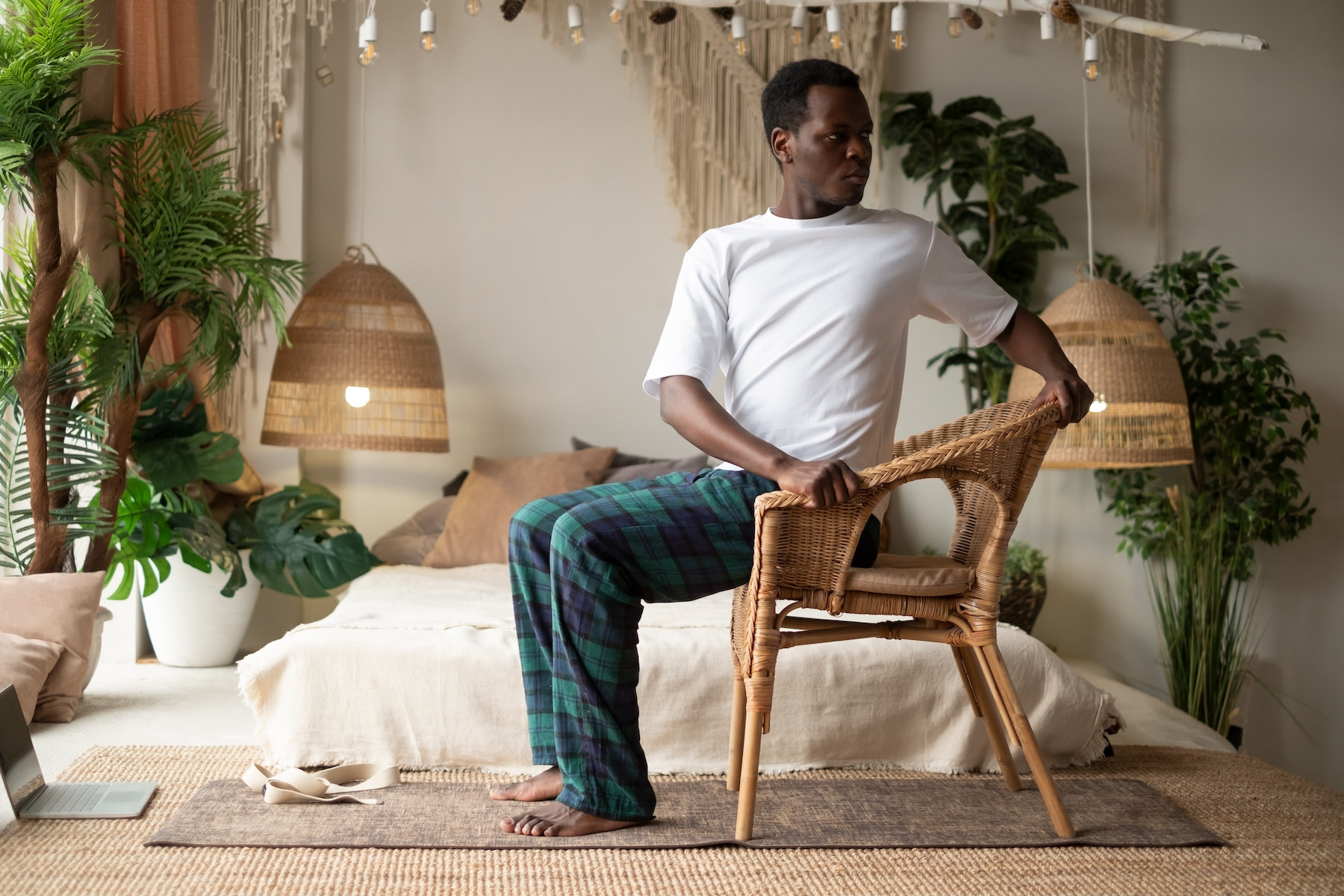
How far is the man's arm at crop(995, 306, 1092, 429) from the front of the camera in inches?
68.0

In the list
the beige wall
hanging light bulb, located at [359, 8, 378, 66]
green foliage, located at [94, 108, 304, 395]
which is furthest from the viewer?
the beige wall

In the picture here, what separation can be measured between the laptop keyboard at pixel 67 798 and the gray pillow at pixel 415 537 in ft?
4.51

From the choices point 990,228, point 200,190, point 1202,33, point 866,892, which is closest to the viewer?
point 866,892

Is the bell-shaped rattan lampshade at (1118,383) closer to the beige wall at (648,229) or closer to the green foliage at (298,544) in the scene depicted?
the beige wall at (648,229)

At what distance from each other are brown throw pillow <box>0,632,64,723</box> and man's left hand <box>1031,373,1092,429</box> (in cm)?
207

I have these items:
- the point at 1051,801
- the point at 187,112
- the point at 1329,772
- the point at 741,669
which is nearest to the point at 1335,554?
the point at 1329,772

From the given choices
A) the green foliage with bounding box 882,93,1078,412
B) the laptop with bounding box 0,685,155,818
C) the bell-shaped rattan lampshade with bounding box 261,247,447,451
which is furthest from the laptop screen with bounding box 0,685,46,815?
the green foliage with bounding box 882,93,1078,412

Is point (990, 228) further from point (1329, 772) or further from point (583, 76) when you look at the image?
point (1329, 772)

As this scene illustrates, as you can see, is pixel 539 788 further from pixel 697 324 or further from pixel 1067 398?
pixel 1067 398

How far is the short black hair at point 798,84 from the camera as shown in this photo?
180 centimetres

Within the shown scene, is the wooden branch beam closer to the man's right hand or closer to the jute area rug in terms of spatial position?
the man's right hand

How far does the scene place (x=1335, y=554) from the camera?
3.86m

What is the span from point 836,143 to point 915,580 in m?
0.68

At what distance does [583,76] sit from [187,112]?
138 centimetres
